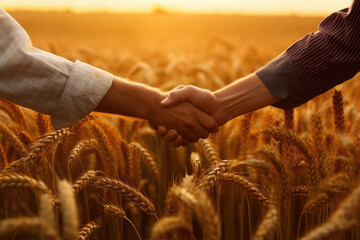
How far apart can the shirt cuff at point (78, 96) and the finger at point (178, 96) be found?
456 mm

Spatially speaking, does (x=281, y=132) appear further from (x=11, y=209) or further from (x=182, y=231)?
(x=11, y=209)

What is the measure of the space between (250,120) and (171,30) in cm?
2742

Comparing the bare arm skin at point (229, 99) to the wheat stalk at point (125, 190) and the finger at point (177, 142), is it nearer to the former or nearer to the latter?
the finger at point (177, 142)

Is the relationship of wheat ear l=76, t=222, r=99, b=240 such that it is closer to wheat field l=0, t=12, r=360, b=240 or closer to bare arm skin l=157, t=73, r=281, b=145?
wheat field l=0, t=12, r=360, b=240

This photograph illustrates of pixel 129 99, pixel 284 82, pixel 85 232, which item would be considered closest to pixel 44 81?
pixel 129 99

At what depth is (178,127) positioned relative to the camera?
7.66 ft

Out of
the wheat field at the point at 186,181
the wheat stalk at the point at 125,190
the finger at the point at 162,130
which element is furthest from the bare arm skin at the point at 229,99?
the wheat stalk at the point at 125,190

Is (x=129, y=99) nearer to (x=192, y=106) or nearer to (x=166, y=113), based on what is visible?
(x=166, y=113)

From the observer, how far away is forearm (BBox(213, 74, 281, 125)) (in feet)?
6.99

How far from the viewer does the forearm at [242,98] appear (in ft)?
6.99

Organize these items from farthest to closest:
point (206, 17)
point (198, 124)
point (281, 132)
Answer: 1. point (206, 17)
2. point (198, 124)
3. point (281, 132)

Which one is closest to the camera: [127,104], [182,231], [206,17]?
[182,231]

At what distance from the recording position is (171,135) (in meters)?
2.30

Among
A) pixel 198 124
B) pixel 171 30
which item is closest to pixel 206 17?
pixel 171 30
